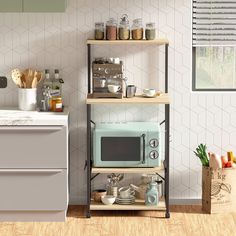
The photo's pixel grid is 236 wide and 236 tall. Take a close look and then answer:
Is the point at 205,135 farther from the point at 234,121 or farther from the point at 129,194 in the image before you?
the point at 129,194

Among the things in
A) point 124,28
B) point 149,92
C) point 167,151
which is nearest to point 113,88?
point 149,92

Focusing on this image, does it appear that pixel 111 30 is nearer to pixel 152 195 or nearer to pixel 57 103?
pixel 57 103

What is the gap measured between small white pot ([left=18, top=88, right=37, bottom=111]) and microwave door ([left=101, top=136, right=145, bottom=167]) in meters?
0.65

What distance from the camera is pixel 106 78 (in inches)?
268

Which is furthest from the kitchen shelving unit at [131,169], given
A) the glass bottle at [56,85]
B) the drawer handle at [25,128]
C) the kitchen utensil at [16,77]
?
the kitchen utensil at [16,77]

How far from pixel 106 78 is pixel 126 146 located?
0.57 metres

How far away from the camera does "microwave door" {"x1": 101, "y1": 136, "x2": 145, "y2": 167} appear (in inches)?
270

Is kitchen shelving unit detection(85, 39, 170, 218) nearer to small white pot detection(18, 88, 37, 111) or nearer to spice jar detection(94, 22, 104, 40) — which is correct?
spice jar detection(94, 22, 104, 40)

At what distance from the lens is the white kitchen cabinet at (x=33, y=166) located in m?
6.60

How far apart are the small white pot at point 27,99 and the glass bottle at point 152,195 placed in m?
1.15

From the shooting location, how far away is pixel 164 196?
7109 mm

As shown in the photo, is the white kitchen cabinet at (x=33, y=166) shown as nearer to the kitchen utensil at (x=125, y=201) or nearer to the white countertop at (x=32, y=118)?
the white countertop at (x=32, y=118)

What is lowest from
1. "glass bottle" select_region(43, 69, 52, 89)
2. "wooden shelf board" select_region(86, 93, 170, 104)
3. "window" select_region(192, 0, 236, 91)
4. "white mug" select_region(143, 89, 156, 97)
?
"wooden shelf board" select_region(86, 93, 170, 104)

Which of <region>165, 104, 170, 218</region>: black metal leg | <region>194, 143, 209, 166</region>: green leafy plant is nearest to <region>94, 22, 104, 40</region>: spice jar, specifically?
<region>165, 104, 170, 218</region>: black metal leg
